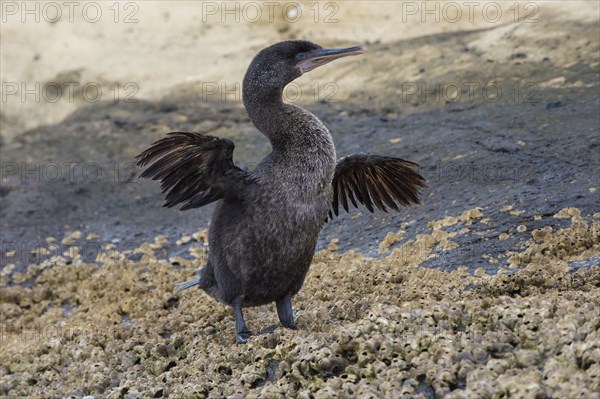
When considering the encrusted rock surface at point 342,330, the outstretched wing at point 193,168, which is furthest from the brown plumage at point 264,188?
the encrusted rock surface at point 342,330

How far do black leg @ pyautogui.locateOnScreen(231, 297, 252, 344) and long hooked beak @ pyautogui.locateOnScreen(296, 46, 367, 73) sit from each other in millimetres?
1606

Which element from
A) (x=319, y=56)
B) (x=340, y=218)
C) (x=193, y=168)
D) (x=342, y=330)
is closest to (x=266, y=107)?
(x=319, y=56)

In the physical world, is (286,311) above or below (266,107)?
below

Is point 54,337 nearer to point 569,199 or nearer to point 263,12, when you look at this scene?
point 569,199

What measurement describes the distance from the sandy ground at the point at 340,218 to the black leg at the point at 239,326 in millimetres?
144

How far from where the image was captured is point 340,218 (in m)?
8.84

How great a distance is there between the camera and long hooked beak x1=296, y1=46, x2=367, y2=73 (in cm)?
632

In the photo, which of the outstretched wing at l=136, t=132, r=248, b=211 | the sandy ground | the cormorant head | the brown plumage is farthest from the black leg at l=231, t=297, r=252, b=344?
the cormorant head

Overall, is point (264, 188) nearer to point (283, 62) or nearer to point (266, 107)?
point (266, 107)

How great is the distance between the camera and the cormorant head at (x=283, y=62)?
623 cm

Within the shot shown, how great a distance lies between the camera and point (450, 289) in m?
6.22

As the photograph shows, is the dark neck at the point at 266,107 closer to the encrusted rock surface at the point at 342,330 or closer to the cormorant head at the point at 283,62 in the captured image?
the cormorant head at the point at 283,62

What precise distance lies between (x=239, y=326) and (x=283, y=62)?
1754 millimetres

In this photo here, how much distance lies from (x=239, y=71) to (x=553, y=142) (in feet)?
19.1
